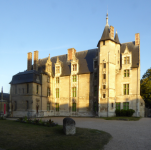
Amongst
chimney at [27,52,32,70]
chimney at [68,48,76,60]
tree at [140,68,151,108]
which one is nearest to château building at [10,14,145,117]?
chimney at [68,48,76,60]

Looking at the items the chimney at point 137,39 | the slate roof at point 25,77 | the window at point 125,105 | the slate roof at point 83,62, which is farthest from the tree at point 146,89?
the slate roof at point 25,77

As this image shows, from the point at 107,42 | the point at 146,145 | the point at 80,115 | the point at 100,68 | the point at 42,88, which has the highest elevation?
the point at 107,42

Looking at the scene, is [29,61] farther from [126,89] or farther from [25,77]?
[126,89]

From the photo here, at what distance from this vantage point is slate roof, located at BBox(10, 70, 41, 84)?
3211cm

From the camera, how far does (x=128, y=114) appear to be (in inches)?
1100

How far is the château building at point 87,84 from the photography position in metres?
29.9

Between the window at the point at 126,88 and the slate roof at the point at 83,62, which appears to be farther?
the slate roof at the point at 83,62

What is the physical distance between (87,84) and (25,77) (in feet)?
37.0

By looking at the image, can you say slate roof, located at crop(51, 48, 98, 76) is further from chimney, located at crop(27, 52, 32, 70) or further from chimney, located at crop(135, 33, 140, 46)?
chimney, located at crop(135, 33, 140, 46)

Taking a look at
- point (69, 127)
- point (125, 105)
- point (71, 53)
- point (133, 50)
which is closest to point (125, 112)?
point (125, 105)

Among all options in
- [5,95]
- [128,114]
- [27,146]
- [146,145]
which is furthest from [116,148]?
[5,95]

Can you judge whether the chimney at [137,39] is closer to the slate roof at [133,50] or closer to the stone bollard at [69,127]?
the slate roof at [133,50]

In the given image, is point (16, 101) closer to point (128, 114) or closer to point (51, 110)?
point (51, 110)

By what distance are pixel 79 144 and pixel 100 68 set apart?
2250cm
